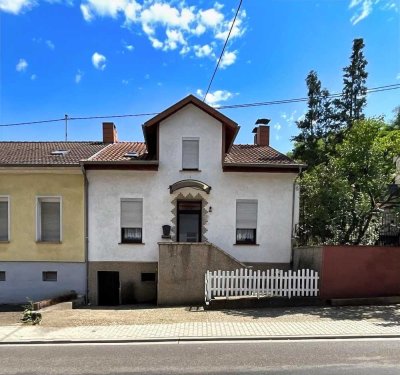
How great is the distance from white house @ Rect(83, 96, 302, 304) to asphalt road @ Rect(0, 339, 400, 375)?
6972 millimetres

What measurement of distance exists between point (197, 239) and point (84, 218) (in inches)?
184

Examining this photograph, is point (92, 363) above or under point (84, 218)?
under

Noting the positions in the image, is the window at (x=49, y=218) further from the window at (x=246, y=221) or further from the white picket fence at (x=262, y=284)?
the window at (x=246, y=221)

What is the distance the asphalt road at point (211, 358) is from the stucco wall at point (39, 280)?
6.91 metres

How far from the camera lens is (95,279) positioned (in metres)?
14.5

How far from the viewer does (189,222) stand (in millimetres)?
15094

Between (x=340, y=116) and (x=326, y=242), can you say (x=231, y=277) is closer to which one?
(x=326, y=242)

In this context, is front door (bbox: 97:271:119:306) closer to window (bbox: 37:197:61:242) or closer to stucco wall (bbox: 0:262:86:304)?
stucco wall (bbox: 0:262:86:304)

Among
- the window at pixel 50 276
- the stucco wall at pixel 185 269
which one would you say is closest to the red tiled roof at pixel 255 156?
the stucco wall at pixel 185 269

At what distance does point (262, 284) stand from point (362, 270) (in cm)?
345

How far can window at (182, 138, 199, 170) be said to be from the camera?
14820 mm

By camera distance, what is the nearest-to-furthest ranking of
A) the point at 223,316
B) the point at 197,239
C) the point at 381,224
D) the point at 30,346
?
the point at 30,346 → the point at 223,316 → the point at 381,224 → the point at 197,239

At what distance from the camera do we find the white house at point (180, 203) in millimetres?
14523

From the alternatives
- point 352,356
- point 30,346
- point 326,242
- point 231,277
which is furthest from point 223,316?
point 326,242
